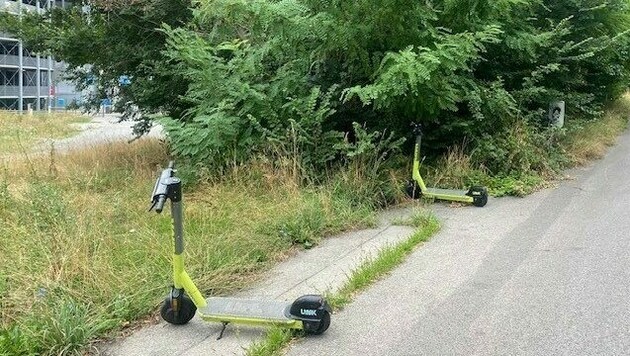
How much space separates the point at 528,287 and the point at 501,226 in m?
2.14

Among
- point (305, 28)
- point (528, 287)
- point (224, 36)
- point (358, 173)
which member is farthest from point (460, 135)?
point (528, 287)

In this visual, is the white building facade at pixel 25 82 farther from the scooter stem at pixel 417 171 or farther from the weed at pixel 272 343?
the weed at pixel 272 343

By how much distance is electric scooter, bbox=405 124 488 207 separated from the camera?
809 cm

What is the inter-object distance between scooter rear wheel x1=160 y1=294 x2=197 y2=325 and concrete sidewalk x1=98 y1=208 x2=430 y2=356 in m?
0.06

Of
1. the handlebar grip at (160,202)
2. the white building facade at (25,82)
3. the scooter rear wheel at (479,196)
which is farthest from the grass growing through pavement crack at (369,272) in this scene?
the white building facade at (25,82)

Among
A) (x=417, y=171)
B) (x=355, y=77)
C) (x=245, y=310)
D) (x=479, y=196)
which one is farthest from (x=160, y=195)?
(x=355, y=77)

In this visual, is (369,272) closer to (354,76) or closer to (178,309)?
(178,309)

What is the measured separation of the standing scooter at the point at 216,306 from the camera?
3.98 meters

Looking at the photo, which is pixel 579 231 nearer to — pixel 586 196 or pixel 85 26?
pixel 586 196

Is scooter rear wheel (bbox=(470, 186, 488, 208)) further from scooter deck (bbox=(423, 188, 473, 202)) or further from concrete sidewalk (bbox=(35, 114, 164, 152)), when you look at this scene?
concrete sidewalk (bbox=(35, 114, 164, 152))

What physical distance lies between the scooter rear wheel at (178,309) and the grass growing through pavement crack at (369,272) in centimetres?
62

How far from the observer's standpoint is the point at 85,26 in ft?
43.1

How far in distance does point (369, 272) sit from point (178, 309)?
1792 mm

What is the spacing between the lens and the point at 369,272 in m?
5.32
